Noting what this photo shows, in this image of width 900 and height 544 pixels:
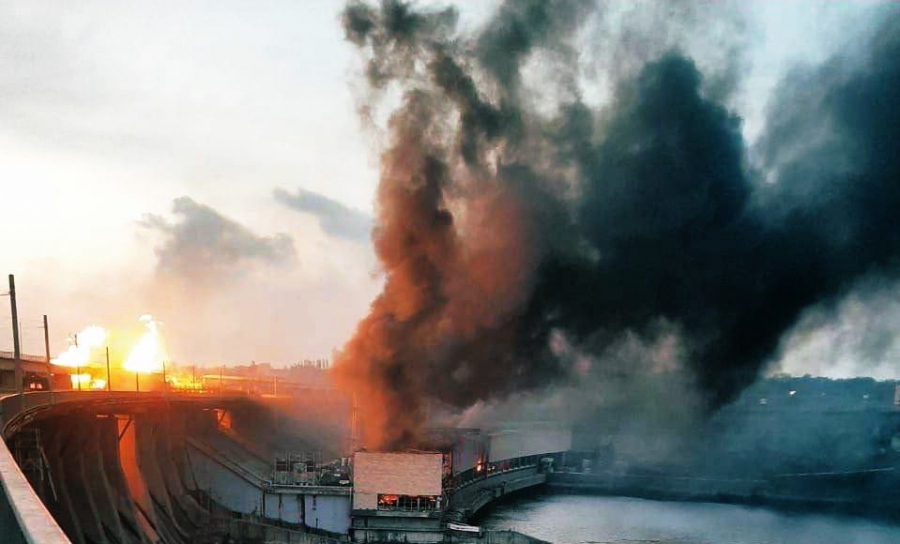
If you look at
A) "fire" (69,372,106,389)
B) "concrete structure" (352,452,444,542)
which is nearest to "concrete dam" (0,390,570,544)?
"concrete structure" (352,452,444,542)

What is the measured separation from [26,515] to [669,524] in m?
74.5

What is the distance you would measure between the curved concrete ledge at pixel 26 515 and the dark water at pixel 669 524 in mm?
60145

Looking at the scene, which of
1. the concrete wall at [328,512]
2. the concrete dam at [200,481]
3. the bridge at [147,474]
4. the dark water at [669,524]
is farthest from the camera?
the dark water at [669,524]

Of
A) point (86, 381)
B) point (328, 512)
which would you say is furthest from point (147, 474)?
point (86, 381)

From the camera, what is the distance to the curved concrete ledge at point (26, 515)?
5.75 meters

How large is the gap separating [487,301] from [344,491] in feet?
61.0

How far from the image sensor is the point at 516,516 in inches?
2972

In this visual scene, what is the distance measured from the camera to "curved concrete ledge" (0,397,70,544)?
5750mm

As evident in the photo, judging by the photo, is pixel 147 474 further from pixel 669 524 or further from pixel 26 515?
pixel 26 515

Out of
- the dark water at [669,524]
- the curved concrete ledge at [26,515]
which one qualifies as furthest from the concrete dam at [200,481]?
the curved concrete ledge at [26,515]

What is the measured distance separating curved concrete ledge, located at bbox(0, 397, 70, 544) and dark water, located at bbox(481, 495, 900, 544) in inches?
2368

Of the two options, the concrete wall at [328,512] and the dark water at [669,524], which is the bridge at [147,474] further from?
the dark water at [669,524]

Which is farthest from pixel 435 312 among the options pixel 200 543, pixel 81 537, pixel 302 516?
pixel 81 537

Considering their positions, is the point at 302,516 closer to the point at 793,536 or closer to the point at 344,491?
the point at 344,491
